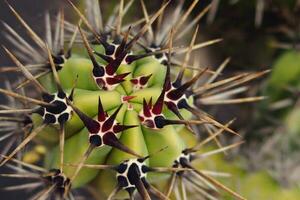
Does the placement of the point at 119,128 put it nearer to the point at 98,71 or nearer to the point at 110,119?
the point at 110,119

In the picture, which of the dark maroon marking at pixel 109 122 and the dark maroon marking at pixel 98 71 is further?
the dark maroon marking at pixel 98 71

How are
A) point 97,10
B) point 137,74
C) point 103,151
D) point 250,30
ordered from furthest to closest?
point 250,30, point 97,10, point 137,74, point 103,151

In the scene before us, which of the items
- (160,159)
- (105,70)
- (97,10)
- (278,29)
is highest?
(278,29)

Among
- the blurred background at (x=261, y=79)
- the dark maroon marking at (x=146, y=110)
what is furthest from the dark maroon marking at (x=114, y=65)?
the blurred background at (x=261, y=79)

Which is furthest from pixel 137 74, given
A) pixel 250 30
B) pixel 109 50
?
pixel 250 30

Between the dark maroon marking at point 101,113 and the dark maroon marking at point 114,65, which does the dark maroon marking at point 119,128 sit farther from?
the dark maroon marking at point 114,65

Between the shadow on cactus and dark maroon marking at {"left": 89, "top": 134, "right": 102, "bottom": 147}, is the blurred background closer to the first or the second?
the shadow on cactus

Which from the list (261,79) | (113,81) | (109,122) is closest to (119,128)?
(109,122)

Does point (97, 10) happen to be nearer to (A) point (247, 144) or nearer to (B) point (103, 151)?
(B) point (103, 151)
